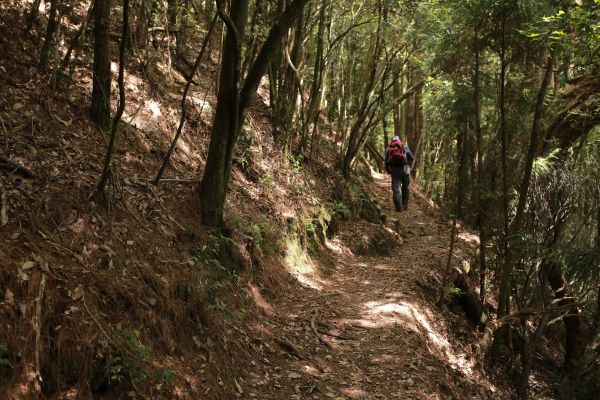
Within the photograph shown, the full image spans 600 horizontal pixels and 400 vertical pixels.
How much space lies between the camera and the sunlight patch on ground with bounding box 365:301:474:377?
785cm

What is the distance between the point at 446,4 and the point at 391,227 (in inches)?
243

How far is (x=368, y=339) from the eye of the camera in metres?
7.11

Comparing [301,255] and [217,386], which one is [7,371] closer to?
[217,386]

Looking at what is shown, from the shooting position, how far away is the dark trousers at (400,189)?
14.6 meters

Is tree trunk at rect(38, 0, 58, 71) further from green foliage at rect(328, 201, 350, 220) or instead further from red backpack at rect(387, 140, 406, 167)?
red backpack at rect(387, 140, 406, 167)

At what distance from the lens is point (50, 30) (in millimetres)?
6656

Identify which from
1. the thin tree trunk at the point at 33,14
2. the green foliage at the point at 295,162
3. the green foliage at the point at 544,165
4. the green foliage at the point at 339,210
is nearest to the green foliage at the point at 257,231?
the green foliage at the point at 295,162

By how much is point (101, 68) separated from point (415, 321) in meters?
5.92

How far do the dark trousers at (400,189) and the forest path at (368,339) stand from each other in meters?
3.66

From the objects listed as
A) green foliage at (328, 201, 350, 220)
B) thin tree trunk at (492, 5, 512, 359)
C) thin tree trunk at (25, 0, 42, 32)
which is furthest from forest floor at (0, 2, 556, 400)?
green foliage at (328, 201, 350, 220)

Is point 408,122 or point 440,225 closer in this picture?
point 440,225

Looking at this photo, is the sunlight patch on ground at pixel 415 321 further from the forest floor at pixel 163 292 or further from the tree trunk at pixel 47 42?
the tree trunk at pixel 47 42

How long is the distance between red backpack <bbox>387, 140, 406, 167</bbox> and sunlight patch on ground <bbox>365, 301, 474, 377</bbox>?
19.8ft

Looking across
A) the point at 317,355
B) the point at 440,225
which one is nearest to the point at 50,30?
the point at 317,355
